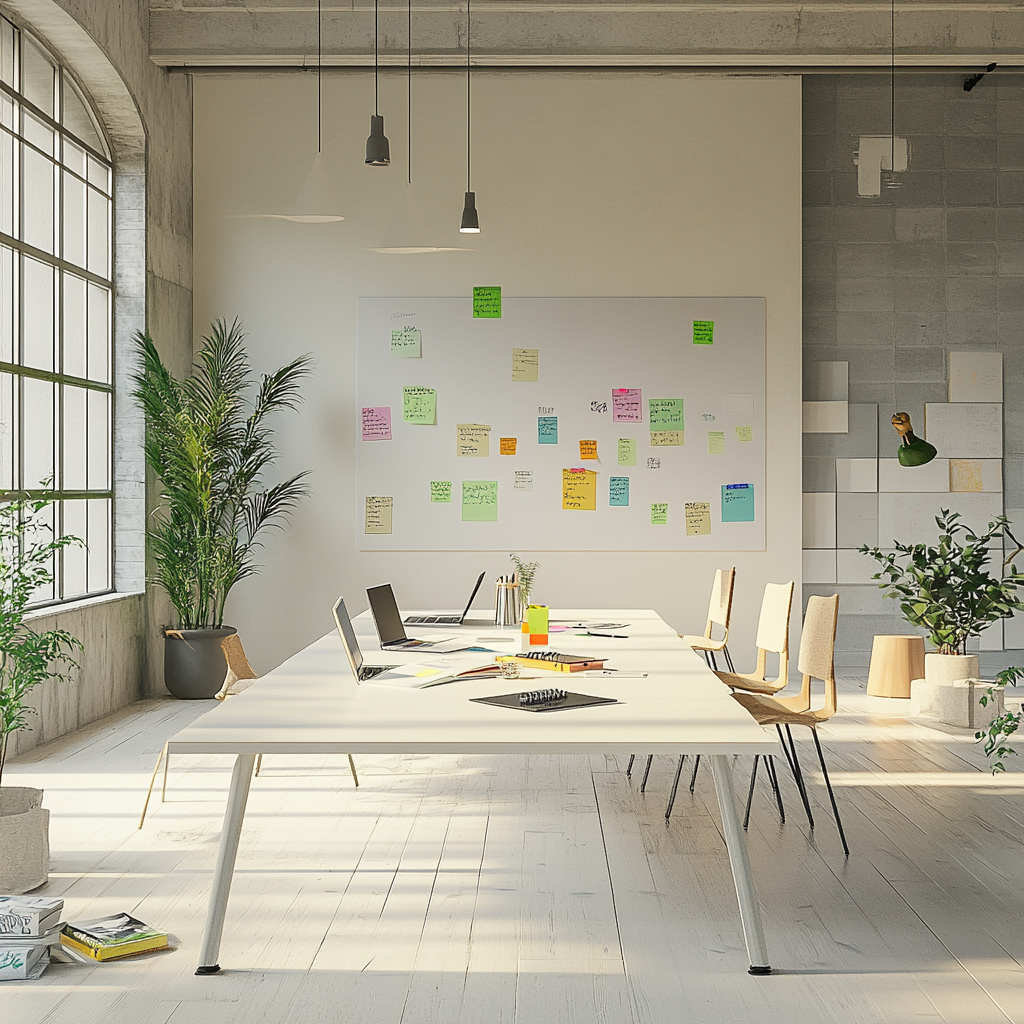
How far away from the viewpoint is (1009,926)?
123 inches

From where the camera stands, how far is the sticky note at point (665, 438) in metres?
7.51

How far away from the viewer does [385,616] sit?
4.09 m

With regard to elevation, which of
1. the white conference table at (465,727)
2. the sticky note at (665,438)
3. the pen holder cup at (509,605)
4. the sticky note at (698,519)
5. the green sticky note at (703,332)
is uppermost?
the green sticky note at (703,332)

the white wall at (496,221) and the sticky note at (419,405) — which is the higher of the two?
the white wall at (496,221)

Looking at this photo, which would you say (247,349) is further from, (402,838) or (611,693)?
(611,693)

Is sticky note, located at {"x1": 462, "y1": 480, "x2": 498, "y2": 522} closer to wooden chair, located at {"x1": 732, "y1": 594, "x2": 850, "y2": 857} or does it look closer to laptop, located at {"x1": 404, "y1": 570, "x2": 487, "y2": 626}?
laptop, located at {"x1": 404, "y1": 570, "x2": 487, "y2": 626}

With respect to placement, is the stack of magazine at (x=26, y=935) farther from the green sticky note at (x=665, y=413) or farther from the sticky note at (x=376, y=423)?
the green sticky note at (x=665, y=413)

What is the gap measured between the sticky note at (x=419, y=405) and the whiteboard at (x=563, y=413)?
35 millimetres

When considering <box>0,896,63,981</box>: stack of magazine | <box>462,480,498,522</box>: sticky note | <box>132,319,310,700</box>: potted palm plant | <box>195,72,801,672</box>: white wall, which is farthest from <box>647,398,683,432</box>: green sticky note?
<box>0,896,63,981</box>: stack of magazine

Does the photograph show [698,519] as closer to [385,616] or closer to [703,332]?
[703,332]

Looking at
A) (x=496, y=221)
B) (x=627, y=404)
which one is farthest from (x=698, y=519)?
Answer: (x=496, y=221)

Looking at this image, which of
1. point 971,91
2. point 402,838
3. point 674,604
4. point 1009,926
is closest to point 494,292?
point 674,604

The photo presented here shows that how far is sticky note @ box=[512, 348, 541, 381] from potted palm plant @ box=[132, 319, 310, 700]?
4.76ft

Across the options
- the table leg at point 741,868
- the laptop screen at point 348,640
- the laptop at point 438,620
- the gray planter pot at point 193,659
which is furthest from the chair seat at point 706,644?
the gray planter pot at point 193,659
